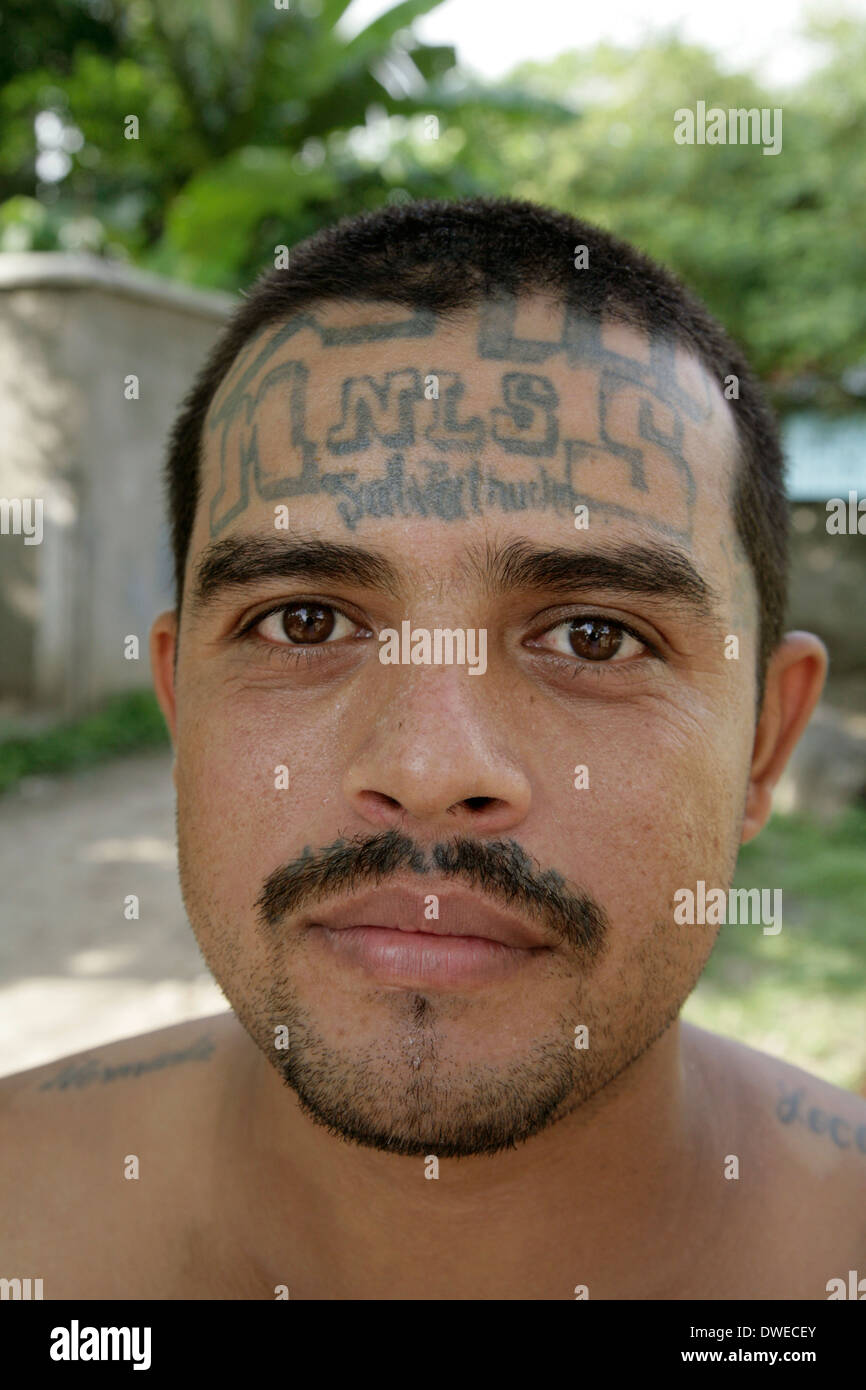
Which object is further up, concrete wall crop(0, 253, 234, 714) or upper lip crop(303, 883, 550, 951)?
concrete wall crop(0, 253, 234, 714)

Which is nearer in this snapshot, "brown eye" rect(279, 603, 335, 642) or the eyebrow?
the eyebrow

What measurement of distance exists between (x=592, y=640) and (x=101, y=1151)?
137 centimetres

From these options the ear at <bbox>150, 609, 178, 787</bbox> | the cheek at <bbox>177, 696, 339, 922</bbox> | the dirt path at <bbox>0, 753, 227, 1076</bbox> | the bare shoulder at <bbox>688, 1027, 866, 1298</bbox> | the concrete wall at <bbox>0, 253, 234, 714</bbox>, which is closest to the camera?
the cheek at <bbox>177, 696, 339, 922</bbox>

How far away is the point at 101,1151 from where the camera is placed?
2.04 m

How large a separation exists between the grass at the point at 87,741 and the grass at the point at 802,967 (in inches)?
184

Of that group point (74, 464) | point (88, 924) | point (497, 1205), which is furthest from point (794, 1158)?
point (74, 464)

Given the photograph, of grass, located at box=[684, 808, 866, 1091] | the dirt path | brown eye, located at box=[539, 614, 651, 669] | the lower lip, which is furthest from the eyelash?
the dirt path

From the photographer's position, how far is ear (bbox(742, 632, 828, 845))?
1.93 meters

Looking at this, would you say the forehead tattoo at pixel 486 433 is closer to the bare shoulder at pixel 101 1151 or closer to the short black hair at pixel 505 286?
the short black hair at pixel 505 286

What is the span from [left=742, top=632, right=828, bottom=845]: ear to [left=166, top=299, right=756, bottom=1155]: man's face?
0.64ft

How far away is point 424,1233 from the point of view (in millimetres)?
1683

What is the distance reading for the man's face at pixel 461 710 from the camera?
4.60 feet

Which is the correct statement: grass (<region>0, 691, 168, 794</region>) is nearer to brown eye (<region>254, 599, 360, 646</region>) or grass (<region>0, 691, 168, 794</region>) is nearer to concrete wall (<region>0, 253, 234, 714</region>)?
concrete wall (<region>0, 253, 234, 714</region>)
